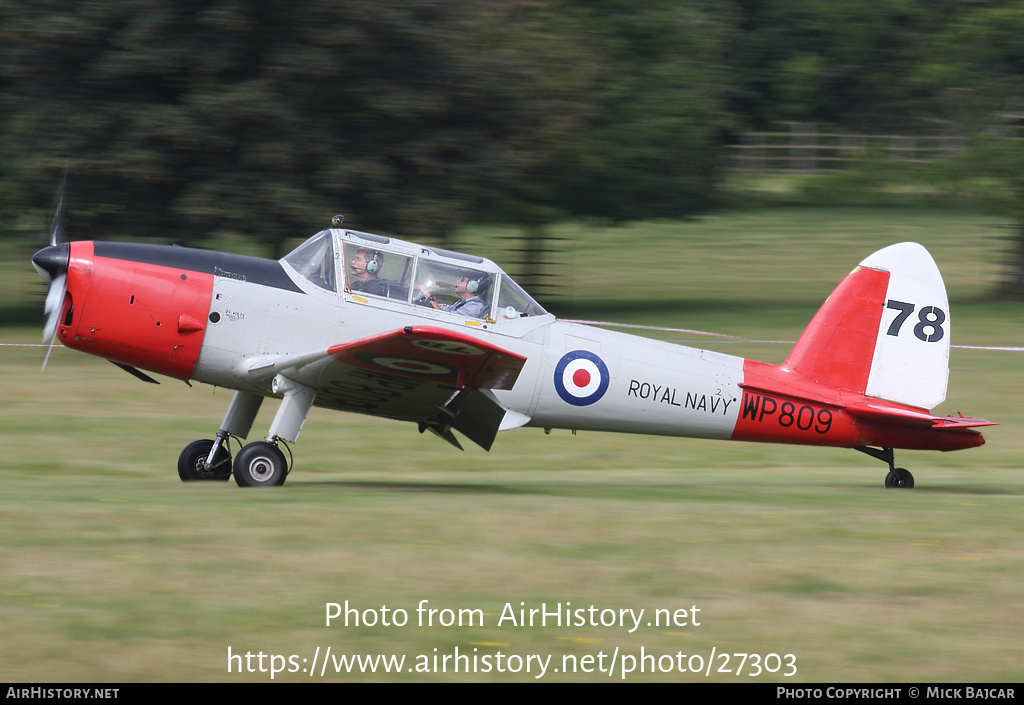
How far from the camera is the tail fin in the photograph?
11055mm

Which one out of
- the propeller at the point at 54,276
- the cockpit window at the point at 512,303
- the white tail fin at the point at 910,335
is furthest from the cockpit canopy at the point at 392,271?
the white tail fin at the point at 910,335

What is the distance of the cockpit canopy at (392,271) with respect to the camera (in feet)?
32.2

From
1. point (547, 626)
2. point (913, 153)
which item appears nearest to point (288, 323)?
point (547, 626)

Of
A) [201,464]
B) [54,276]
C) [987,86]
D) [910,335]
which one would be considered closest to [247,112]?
[201,464]

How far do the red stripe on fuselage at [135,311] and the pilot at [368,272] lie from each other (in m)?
1.19

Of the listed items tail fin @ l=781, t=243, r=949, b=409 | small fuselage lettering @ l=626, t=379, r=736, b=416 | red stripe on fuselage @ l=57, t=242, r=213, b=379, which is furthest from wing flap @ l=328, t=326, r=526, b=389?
tail fin @ l=781, t=243, r=949, b=409

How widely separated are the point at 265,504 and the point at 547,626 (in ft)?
10.2

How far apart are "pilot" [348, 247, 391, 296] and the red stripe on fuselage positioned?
3.89 feet

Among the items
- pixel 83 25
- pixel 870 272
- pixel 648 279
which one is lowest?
pixel 648 279

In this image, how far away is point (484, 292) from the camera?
999 cm

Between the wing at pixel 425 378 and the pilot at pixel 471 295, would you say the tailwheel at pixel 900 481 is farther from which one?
the pilot at pixel 471 295

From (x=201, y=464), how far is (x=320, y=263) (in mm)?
2175

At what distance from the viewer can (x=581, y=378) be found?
10367 millimetres

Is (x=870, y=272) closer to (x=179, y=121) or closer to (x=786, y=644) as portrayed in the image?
(x=786, y=644)
